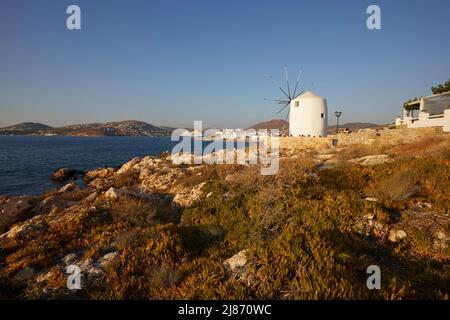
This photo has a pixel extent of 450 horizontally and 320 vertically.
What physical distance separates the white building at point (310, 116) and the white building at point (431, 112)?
10466mm

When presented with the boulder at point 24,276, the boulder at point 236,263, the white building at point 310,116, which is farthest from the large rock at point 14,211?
the white building at point 310,116

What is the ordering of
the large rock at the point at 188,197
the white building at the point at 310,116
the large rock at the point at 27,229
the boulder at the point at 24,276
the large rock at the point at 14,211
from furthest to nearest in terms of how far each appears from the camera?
the white building at the point at 310,116 < the large rock at the point at 14,211 < the large rock at the point at 188,197 < the large rock at the point at 27,229 < the boulder at the point at 24,276

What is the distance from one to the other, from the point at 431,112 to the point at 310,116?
15.2m

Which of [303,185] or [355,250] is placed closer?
[355,250]

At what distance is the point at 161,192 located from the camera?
1496 cm

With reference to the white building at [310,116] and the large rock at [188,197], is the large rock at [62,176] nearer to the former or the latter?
the large rock at [188,197]

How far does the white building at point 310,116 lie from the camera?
1563 inches

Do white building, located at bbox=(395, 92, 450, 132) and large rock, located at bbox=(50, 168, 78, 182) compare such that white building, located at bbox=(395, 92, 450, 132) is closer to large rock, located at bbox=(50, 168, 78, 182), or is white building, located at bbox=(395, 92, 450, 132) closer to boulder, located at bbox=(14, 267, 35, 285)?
boulder, located at bbox=(14, 267, 35, 285)

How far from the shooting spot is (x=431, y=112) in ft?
107

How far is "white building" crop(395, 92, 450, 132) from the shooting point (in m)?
24.5
